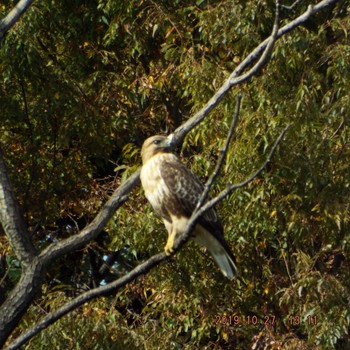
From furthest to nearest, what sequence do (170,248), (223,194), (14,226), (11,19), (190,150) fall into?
(190,150)
(11,19)
(14,226)
(170,248)
(223,194)

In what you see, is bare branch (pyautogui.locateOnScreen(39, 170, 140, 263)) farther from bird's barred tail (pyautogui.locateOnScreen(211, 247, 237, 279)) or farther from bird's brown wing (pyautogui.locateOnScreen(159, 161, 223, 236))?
bird's barred tail (pyautogui.locateOnScreen(211, 247, 237, 279))

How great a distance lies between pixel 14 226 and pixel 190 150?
311 centimetres

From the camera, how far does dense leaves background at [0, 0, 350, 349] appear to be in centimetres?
757

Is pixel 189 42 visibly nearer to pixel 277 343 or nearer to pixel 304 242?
pixel 304 242

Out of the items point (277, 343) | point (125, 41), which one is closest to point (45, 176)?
point (125, 41)

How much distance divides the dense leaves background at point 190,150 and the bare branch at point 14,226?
1969 mm

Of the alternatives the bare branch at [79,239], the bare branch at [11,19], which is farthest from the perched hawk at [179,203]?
the bare branch at [11,19]

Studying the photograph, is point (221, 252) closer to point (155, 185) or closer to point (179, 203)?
point (179, 203)

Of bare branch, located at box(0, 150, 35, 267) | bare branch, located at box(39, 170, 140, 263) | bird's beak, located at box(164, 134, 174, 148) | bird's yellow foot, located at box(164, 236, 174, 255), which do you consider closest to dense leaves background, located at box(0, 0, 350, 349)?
bird's beak, located at box(164, 134, 174, 148)

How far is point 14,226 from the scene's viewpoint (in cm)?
591

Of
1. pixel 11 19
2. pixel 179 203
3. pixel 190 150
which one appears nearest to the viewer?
pixel 179 203

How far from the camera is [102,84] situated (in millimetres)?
9422

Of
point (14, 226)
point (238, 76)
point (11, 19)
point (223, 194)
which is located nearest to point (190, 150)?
point (11, 19)

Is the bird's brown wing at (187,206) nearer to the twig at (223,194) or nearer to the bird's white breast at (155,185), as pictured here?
the bird's white breast at (155,185)
